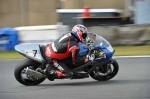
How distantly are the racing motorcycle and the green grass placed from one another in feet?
15.5

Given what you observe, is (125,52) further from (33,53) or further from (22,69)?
(22,69)

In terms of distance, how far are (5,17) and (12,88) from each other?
20010 mm

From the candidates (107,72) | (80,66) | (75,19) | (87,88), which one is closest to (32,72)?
(80,66)

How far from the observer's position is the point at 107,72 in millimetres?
8984

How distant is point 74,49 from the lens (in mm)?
8625

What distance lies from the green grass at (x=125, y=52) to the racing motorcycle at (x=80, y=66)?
4.71 m

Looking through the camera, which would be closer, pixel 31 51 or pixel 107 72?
pixel 31 51

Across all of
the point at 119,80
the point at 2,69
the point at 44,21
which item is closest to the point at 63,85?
the point at 119,80

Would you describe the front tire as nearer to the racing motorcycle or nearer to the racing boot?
the racing motorcycle

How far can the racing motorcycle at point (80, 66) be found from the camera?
875 cm

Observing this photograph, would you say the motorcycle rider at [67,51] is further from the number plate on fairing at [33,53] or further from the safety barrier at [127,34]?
the safety barrier at [127,34]

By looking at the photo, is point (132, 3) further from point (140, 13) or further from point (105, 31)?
point (105, 31)

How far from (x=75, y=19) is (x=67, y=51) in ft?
40.5

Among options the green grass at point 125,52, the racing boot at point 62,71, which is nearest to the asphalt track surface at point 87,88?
the racing boot at point 62,71
